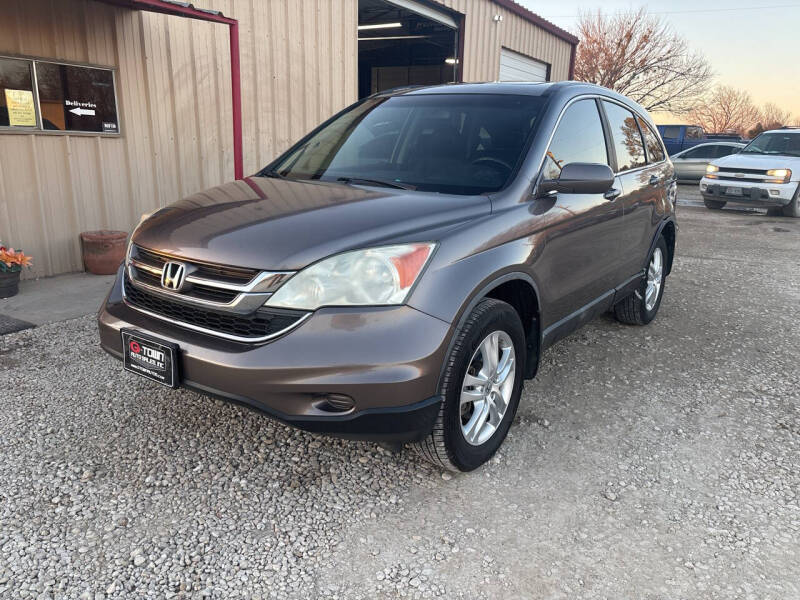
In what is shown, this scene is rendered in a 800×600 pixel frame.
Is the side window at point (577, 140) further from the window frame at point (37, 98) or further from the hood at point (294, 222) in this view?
the window frame at point (37, 98)

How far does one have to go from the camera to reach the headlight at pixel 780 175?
12.2m

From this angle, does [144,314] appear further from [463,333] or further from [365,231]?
[463,333]

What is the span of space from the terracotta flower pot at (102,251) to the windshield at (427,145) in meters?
3.09

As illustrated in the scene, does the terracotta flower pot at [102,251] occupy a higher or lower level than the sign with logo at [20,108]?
lower

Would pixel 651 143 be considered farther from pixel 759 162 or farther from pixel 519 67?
pixel 519 67

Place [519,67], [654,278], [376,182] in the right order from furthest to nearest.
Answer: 1. [519,67]
2. [654,278]
3. [376,182]

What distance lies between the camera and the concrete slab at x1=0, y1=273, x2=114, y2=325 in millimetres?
4910

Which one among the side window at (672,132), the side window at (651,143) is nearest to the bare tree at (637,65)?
the side window at (672,132)

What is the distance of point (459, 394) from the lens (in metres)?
2.53

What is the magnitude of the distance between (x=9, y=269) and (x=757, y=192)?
12736 millimetres

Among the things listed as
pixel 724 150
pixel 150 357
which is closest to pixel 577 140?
pixel 150 357

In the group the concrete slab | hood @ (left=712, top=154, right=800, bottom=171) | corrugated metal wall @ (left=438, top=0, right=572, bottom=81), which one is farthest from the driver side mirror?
hood @ (left=712, top=154, right=800, bottom=171)

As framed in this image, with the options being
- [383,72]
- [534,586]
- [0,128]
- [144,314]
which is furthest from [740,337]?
[383,72]

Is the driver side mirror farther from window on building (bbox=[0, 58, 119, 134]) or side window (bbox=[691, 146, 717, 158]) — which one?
side window (bbox=[691, 146, 717, 158])
